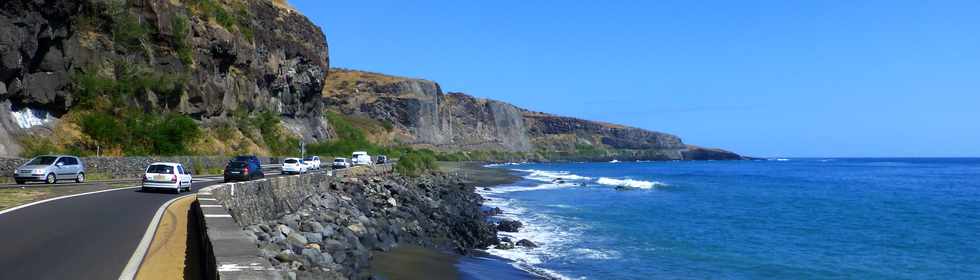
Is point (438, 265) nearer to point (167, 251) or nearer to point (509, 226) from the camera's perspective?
point (167, 251)

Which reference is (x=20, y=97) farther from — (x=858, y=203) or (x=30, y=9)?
(x=858, y=203)

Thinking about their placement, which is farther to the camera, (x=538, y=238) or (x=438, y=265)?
(x=538, y=238)

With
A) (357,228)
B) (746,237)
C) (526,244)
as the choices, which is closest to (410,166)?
(746,237)

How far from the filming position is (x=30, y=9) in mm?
37062

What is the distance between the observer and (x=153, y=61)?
2057 inches

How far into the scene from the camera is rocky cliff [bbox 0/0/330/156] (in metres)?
37.2

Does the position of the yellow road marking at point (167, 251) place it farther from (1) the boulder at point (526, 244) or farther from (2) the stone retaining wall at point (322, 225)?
(1) the boulder at point (526, 244)

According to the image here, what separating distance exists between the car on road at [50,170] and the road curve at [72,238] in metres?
10.7

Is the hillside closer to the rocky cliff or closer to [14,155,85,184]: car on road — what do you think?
the rocky cliff

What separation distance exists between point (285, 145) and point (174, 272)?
6466cm

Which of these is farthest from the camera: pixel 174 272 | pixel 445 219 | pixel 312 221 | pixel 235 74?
pixel 235 74

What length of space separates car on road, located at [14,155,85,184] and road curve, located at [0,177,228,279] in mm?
10731

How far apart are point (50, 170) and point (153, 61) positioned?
24.8 meters

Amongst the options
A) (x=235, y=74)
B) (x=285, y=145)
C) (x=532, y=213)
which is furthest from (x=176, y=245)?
(x=285, y=145)
